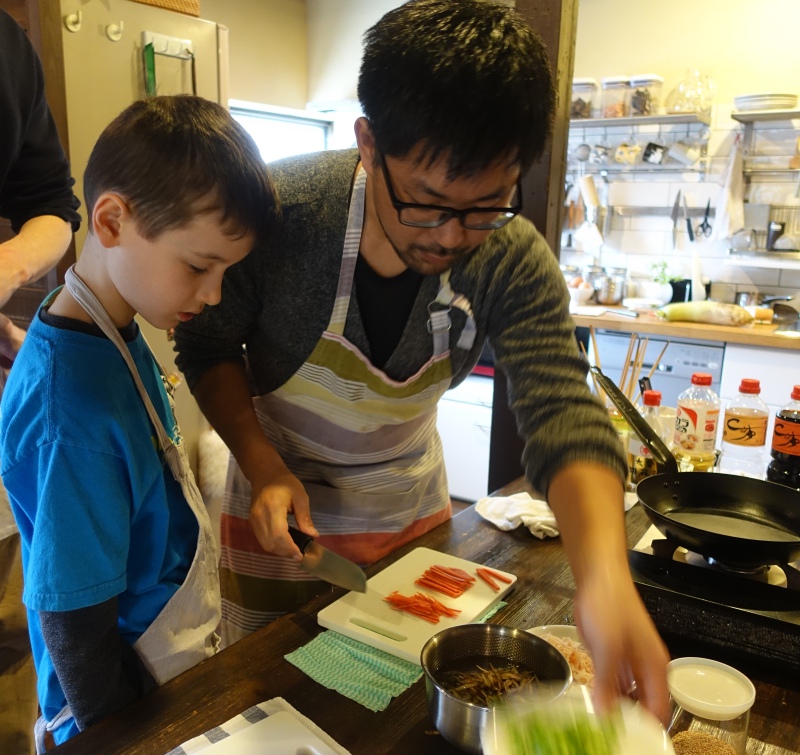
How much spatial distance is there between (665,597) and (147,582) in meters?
0.72

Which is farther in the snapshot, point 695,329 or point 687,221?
point 687,221

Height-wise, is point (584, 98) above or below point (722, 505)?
above

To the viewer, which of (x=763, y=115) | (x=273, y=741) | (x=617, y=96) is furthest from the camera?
(x=617, y=96)

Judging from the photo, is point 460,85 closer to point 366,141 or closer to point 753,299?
point 366,141

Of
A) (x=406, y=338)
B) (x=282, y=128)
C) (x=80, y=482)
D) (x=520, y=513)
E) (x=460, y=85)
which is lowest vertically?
(x=520, y=513)

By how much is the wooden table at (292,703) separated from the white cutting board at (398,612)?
0.03m

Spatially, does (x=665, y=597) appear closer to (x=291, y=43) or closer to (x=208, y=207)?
(x=208, y=207)

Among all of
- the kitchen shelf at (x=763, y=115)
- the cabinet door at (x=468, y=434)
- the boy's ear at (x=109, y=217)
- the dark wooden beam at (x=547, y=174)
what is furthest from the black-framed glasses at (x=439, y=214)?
the kitchen shelf at (x=763, y=115)

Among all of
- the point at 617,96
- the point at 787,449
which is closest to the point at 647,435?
the point at 787,449

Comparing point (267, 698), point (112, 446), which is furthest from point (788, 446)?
point (112, 446)

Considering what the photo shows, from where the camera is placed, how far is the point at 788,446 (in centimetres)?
143

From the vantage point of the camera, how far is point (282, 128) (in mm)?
4418

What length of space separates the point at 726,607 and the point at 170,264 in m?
0.86

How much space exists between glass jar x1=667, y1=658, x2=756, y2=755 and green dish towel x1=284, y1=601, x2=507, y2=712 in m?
0.32
